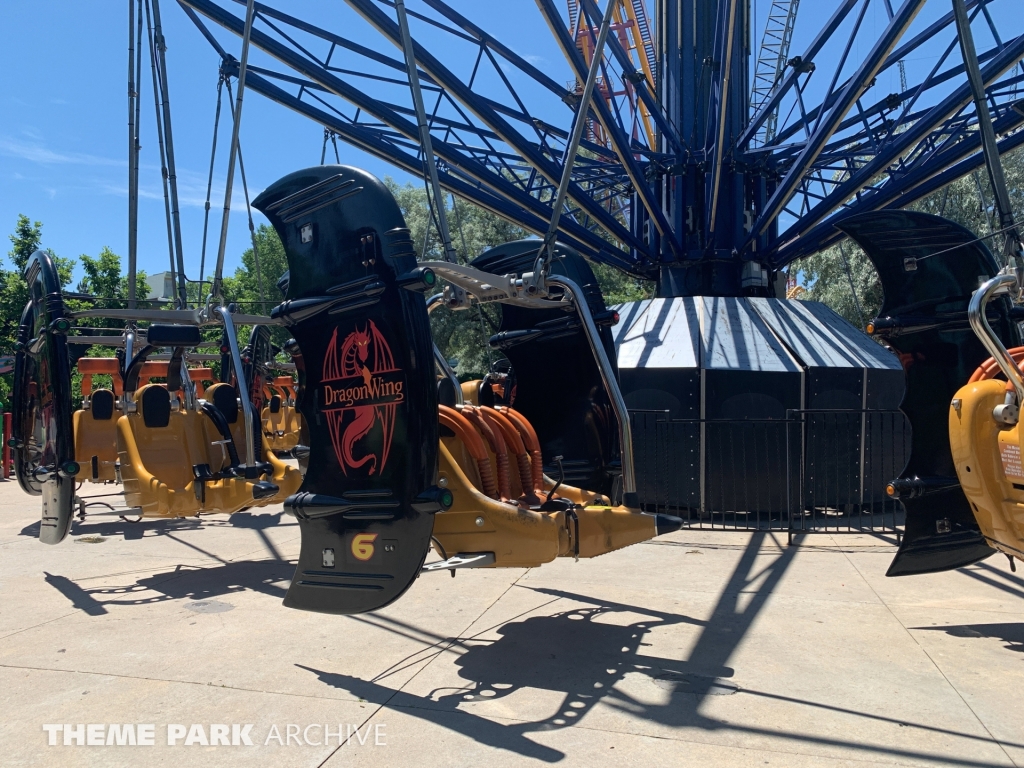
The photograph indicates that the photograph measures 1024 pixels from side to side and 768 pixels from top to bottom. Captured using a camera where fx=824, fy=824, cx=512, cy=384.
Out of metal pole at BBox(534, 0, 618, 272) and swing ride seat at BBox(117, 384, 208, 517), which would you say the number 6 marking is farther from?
swing ride seat at BBox(117, 384, 208, 517)

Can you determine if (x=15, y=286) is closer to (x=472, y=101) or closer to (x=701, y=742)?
(x=472, y=101)

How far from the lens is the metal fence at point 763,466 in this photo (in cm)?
1048

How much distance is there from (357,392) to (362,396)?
0.05 metres

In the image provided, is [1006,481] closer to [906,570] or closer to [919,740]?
[906,570]

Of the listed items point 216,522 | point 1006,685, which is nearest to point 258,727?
point 1006,685

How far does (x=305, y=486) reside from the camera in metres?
5.02

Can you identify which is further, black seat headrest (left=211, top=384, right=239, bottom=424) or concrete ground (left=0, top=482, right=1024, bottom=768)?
black seat headrest (left=211, top=384, right=239, bottom=424)

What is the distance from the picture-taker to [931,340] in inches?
232

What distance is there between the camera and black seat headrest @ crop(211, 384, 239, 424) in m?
10.0

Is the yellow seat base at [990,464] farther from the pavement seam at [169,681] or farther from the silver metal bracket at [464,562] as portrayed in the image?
the pavement seam at [169,681]

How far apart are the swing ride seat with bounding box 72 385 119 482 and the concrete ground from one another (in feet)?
9.01

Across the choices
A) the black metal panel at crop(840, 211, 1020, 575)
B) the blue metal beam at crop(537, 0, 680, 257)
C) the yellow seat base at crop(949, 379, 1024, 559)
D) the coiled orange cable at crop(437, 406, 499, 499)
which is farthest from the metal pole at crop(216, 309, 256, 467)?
the blue metal beam at crop(537, 0, 680, 257)

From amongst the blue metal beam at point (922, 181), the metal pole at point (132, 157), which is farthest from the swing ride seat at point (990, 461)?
the metal pole at point (132, 157)

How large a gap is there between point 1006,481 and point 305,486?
4.15 meters
